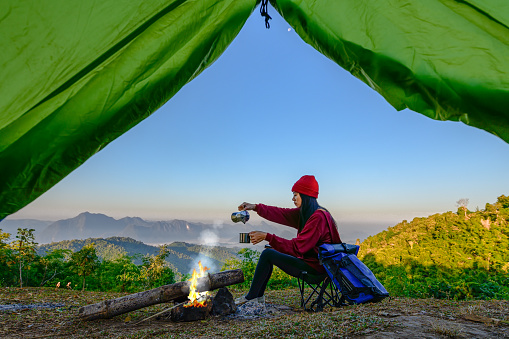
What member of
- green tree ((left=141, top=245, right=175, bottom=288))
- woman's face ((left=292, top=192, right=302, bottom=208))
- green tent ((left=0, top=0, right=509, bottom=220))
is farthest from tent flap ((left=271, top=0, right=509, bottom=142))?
green tree ((left=141, top=245, right=175, bottom=288))

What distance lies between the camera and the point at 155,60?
158 centimetres

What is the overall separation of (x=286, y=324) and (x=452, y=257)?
4.72 metres

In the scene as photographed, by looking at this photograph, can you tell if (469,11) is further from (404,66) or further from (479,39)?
(404,66)

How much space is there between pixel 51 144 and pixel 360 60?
5.24 ft

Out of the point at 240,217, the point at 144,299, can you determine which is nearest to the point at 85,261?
the point at 144,299

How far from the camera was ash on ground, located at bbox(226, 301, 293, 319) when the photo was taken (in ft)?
12.5

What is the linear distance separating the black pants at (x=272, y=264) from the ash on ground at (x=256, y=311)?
12.1 inches

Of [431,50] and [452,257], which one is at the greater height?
[431,50]

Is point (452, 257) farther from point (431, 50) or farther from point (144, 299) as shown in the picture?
point (431, 50)

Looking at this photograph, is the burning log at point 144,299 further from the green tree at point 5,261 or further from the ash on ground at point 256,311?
the green tree at point 5,261

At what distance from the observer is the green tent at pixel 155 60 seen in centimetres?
136

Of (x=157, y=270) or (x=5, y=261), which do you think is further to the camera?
(x=157, y=270)

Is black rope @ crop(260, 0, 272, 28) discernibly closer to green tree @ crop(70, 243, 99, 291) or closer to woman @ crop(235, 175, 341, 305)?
woman @ crop(235, 175, 341, 305)

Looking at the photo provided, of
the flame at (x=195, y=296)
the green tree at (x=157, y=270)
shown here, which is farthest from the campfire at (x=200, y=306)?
the green tree at (x=157, y=270)
